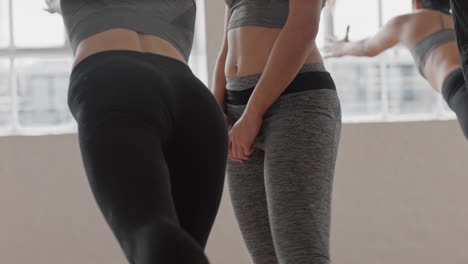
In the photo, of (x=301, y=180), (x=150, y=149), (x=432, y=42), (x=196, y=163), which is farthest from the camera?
(x=432, y=42)

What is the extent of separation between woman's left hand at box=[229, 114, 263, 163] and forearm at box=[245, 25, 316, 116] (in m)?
0.02

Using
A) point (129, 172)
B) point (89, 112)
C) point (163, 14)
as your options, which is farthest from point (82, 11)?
point (129, 172)

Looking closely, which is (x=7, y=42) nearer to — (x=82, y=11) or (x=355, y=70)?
(x=355, y=70)

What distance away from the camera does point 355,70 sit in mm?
4520

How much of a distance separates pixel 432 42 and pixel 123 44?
5.92 ft

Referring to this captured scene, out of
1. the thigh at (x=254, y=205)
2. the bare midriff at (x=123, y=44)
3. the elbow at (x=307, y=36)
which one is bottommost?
the thigh at (x=254, y=205)

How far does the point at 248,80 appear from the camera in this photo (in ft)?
5.76

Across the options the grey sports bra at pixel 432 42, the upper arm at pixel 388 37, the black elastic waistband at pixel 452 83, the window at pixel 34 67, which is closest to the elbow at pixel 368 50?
the upper arm at pixel 388 37

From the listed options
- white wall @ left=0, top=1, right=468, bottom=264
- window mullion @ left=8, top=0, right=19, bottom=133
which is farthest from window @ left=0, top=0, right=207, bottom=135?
white wall @ left=0, top=1, right=468, bottom=264

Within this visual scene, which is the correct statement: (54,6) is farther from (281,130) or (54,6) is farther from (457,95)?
(457,95)

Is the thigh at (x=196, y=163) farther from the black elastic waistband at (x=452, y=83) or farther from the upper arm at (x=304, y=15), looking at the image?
the black elastic waistband at (x=452, y=83)

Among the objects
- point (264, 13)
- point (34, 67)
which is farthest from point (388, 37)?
point (34, 67)

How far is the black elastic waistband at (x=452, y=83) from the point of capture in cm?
248

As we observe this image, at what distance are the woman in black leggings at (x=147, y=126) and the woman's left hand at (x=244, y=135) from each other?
0.45 metres
